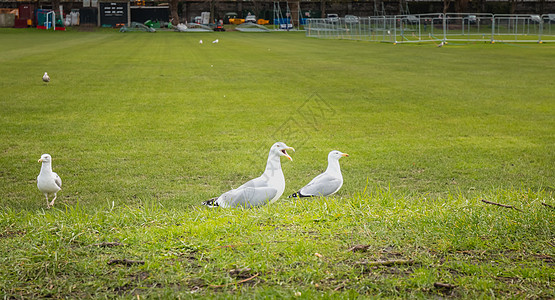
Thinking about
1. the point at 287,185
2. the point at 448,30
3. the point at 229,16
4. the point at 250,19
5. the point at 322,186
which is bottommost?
the point at 287,185

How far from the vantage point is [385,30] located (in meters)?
39.6

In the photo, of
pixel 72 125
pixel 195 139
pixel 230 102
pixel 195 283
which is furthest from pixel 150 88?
pixel 195 283

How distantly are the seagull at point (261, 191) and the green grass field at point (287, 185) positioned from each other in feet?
0.70

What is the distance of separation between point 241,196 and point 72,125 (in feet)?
20.9

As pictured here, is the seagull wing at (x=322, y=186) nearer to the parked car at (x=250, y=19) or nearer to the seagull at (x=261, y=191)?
the seagull at (x=261, y=191)

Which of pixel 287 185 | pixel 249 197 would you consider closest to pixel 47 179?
pixel 249 197

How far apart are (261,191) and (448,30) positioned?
4410cm

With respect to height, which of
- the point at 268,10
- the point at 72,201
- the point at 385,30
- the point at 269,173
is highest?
the point at 268,10

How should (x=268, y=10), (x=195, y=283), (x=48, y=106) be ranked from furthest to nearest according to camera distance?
(x=268, y=10), (x=48, y=106), (x=195, y=283)

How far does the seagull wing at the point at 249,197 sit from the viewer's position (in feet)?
16.9

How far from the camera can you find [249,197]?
5219mm

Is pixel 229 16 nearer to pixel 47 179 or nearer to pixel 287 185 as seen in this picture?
pixel 287 185

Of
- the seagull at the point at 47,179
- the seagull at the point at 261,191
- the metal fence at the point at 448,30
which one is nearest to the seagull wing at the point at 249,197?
the seagull at the point at 261,191

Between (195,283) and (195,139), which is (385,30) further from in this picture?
(195,283)
